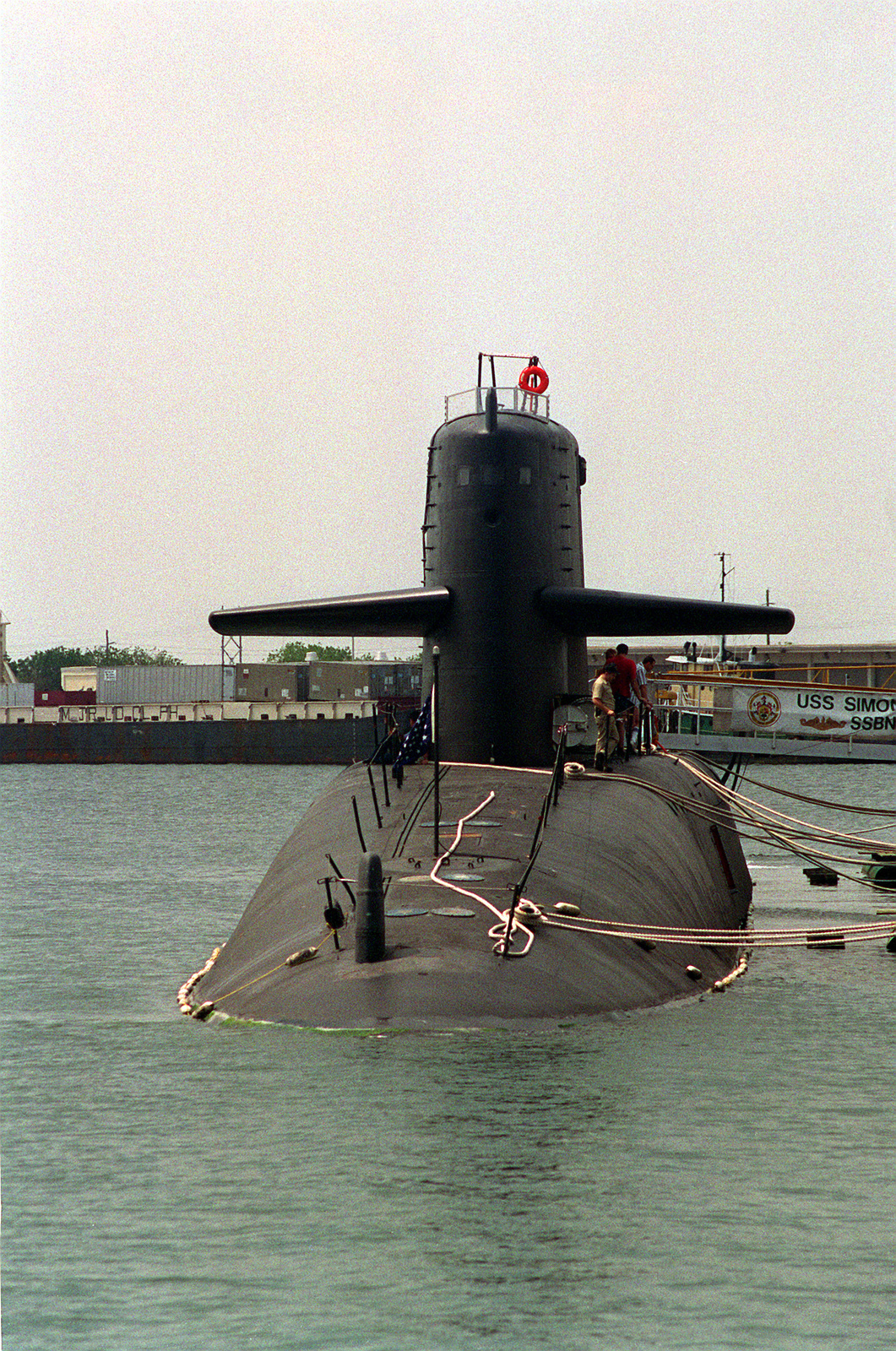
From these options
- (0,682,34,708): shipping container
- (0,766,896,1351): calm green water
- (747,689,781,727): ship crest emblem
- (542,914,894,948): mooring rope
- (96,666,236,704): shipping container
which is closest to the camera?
(0,766,896,1351): calm green water

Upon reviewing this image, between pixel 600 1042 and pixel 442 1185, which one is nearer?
pixel 442 1185

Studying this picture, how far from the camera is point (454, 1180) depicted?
8.95 metres

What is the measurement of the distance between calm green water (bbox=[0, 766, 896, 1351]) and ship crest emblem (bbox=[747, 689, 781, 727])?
34.9 meters

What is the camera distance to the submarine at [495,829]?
11.7m

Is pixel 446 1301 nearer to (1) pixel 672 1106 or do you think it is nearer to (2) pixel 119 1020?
(1) pixel 672 1106

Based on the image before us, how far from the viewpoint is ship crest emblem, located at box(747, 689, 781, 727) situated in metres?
49.8

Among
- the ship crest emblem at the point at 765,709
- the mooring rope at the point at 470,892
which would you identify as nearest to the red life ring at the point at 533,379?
the mooring rope at the point at 470,892

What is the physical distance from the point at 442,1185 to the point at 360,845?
20.9 ft

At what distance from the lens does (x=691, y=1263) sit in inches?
308

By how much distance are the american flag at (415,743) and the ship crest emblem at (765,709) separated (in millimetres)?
33179

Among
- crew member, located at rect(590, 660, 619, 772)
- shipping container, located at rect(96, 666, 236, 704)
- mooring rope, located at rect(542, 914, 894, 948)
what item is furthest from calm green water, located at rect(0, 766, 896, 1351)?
shipping container, located at rect(96, 666, 236, 704)

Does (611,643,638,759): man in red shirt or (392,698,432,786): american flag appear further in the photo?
(611,643,638,759): man in red shirt

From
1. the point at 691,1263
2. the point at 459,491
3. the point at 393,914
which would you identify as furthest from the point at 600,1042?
the point at 459,491

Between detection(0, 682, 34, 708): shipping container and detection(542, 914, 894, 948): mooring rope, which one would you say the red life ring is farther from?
detection(0, 682, 34, 708): shipping container
